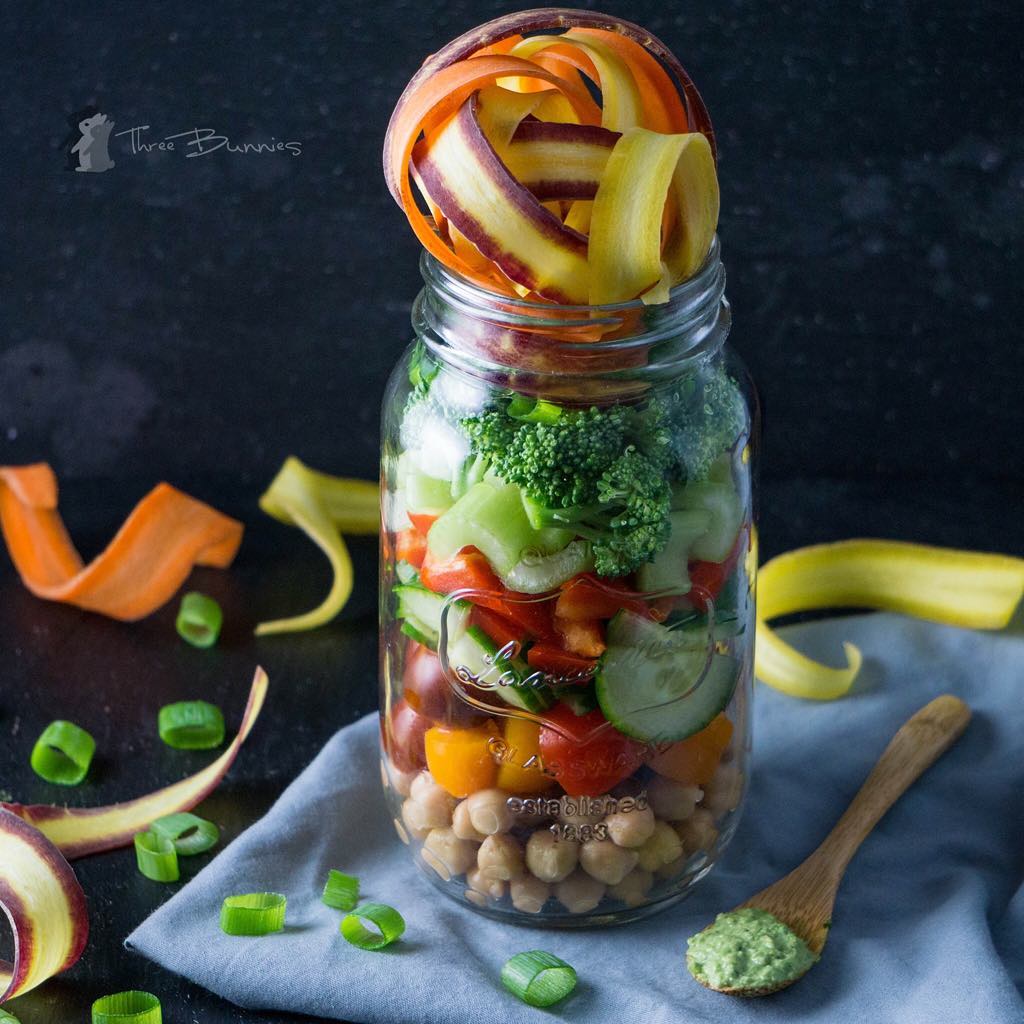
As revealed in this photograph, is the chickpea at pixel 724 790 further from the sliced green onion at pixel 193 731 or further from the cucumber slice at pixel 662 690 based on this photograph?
the sliced green onion at pixel 193 731

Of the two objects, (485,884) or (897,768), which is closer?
(485,884)

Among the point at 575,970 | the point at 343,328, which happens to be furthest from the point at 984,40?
the point at 575,970

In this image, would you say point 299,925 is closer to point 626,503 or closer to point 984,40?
point 626,503

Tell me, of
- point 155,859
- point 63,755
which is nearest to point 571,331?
point 155,859

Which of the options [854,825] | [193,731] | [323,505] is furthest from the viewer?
[323,505]

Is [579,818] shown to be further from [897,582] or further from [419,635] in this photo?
[897,582]

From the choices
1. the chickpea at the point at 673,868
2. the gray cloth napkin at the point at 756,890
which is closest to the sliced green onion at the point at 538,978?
the gray cloth napkin at the point at 756,890

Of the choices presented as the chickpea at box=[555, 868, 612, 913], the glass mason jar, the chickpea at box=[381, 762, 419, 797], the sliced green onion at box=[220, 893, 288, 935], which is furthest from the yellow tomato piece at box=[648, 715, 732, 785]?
the sliced green onion at box=[220, 893, 288, 935]

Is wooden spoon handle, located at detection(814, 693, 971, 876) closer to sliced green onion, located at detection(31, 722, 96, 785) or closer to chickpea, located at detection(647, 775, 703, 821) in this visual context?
chickpea, located at detection(647, 775, 703, 821)
